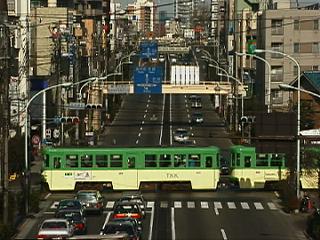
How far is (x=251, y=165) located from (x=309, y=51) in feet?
118

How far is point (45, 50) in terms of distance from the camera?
276 feet

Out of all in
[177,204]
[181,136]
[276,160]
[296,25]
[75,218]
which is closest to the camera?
[75,218]

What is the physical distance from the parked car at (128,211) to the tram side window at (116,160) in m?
9.33

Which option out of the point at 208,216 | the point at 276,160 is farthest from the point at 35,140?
the point at 208,216

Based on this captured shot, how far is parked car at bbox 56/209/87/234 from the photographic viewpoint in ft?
104

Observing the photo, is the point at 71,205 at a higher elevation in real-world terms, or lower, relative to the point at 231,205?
higher

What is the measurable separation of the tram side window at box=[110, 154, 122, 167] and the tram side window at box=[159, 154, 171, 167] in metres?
1.87

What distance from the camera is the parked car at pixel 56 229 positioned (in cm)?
2824

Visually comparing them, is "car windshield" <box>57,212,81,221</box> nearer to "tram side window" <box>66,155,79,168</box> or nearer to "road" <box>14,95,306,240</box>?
"road" <box>14,95,306,240</box>

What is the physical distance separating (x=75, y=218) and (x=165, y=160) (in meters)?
13.7

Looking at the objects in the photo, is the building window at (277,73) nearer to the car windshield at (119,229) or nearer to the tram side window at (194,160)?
the tram side window at (194,160)

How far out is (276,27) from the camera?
8262 cm

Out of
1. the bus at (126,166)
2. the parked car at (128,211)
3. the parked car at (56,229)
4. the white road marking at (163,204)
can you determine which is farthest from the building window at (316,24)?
the parked car at (56,229)

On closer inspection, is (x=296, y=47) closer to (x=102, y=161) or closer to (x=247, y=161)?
(x=247, y=161)
